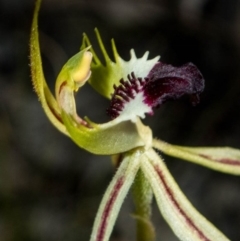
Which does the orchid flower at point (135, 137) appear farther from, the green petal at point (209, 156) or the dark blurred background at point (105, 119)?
the dark blurred background at point (105, 119)

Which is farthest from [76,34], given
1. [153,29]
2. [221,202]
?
[221,202]

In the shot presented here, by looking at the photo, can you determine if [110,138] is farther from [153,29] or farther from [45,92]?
[153,29]

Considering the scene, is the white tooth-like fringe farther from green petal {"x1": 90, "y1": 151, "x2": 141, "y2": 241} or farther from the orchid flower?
green petal {"x1": 90, "y1": 151, "x2": 141, "y2": 241}

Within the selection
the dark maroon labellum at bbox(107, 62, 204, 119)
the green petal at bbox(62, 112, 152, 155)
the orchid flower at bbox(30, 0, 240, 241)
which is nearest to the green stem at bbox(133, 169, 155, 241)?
the orchid flower at bbox(30, 0, 240, 241)

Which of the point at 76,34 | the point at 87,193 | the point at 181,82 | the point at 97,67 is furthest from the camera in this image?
the point at 76,34

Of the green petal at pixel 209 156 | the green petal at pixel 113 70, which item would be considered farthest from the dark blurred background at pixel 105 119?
the green petal at pixel 209 156
